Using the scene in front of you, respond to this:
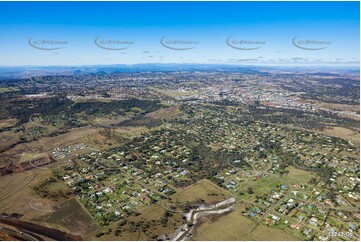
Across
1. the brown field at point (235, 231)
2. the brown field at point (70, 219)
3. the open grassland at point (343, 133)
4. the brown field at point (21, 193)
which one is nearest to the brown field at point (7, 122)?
the brown field at point (21, 193)

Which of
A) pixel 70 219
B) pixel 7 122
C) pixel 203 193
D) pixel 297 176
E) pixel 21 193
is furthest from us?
pixel 7 122

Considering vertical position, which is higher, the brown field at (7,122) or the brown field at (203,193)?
the brown field at (7,122)

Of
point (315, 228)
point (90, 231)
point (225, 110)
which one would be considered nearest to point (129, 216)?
point (90, 231)

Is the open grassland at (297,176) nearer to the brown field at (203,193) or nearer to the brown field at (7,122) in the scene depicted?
the brown field at (203,193)

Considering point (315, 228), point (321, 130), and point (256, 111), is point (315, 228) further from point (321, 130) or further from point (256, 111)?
point (256, 111)

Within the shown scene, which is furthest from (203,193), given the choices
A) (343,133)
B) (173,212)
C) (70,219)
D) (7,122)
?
(7,122)

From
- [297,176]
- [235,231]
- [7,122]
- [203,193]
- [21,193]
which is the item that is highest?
[7,122]

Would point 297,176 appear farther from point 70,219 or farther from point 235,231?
point 70,219

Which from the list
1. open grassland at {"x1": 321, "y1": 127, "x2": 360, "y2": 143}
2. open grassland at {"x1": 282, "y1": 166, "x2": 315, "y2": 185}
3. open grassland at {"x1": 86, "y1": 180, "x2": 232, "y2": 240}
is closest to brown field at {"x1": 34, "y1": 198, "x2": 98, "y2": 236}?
open grassland at {"x1": 86, "y1": 180, "x2": 232, "y2": 240}

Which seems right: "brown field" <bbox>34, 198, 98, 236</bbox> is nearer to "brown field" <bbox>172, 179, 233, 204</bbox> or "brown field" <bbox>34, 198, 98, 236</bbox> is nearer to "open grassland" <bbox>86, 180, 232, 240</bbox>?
"open grassland" <bbox>86, 180, 232, 240</bbox>
